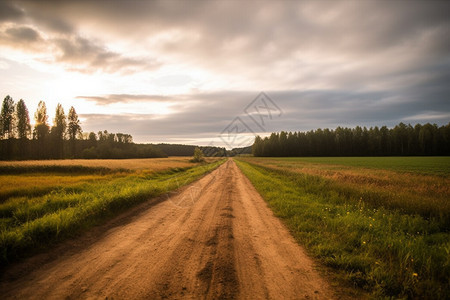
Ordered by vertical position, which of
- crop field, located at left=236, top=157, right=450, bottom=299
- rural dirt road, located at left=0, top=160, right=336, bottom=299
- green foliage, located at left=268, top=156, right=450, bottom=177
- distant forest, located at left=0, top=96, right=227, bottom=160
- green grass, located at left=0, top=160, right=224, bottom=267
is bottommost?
green foliage, located at left=268, top=156, right=450, bottom=177

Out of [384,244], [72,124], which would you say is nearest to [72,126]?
[72,124]

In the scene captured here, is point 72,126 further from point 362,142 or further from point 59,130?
point 362,142

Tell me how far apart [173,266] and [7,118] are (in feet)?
227

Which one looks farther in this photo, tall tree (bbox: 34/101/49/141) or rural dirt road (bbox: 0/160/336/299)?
tall tree (bbox: 34/101/49/141)

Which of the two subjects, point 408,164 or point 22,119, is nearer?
point 408,164

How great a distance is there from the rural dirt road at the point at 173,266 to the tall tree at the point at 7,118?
213ft

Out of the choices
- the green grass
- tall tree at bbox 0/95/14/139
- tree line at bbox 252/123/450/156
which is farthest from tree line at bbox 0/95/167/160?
tree line at bbox 252/123/450/156

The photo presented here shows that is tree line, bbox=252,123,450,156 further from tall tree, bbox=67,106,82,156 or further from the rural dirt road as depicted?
the rural dirt road

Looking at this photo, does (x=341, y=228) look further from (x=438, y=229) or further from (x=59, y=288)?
(x=59, y=288)

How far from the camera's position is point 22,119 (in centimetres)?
5003

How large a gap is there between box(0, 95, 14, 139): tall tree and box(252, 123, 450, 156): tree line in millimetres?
84029

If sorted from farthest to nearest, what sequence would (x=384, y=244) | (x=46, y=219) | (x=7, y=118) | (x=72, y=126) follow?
1. (x=72, y=126)
2. (x=7, y=118)
3. (x=46, y=219)
4. (x=384, y=244)

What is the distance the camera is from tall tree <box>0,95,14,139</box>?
47.1 meters

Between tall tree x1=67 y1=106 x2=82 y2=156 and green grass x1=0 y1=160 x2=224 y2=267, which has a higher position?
tall tree x1=67 y1=106 x2=82 y2=156
